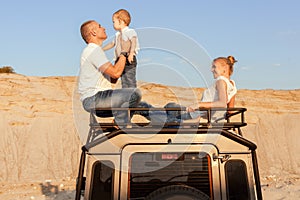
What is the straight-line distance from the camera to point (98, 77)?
514 cm

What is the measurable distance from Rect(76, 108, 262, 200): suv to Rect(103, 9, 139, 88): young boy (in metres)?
1.02

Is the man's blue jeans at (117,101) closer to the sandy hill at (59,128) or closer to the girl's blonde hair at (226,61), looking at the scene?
the girl's blonde hair at (226,61)

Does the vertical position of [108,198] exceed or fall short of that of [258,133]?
it falls short

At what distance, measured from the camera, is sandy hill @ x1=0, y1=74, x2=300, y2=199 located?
26.0 m

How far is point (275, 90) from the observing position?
36.3m

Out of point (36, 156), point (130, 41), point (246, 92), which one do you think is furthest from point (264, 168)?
point (130, 41)

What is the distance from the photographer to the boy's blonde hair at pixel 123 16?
562cm

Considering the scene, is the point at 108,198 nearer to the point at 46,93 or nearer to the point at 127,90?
the point at 127,90

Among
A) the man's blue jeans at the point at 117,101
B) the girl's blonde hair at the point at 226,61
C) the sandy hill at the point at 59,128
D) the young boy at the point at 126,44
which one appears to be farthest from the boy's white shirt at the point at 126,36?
the sandy hill at the point at 59,128

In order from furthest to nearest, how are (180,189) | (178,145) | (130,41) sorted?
(130,41) → (178,145) → (180,189)

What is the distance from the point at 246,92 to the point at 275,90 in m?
2.52

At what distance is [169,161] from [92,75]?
4.71 feet

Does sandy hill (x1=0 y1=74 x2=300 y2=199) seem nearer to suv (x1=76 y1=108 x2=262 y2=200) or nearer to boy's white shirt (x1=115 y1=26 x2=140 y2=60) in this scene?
boy's white shirt (x1=115 y1=26 x2=140 y2=60)

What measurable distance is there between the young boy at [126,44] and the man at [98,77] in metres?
0.22
